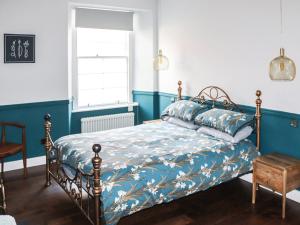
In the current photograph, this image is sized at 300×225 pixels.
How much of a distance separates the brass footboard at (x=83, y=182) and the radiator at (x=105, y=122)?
1.18 meters

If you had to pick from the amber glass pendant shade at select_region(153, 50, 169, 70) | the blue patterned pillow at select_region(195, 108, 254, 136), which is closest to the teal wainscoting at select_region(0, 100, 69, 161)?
the amber glass pendant shade at select_region(153, 50, 169, 70)

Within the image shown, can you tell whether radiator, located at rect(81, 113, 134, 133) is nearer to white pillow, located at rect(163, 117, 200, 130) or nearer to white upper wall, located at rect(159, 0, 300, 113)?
white upper wall, located at rect(159, 0, 300, 113)

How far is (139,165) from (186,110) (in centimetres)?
166

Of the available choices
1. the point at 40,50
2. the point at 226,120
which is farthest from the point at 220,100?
the point at 40,50

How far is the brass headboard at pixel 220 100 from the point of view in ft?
12.8

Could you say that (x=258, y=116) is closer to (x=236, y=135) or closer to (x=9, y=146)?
(x=236, y=135)

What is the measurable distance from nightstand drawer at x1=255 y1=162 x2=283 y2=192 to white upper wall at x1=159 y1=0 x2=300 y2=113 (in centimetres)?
75

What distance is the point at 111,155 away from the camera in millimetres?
3260

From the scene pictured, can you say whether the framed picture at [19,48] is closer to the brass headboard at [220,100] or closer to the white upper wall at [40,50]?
the white upper wall at [40,50]

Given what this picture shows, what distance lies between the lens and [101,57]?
564 centimetres

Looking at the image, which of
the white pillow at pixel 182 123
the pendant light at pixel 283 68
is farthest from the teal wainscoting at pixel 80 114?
the pendant light at pixel 283 68

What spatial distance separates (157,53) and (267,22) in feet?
7.43

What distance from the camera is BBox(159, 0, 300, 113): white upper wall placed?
3.67 meters

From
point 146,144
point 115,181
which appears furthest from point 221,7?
point 115,181
